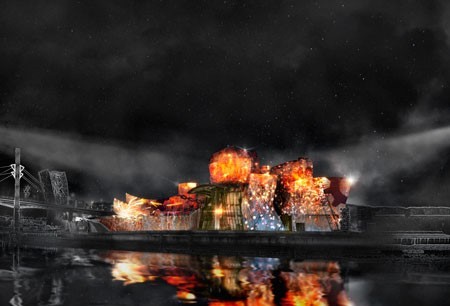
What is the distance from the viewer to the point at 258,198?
4766 centimetres

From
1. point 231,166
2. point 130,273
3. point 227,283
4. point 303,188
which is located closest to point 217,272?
point 130,273

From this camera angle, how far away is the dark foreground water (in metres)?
13.2

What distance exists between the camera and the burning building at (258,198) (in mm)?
47312

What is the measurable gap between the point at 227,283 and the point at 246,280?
105cm

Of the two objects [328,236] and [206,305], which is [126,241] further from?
[206,305]

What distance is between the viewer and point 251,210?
1865 inches

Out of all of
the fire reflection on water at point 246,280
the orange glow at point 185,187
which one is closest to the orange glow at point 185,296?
the fire reflection on water at point 246,280

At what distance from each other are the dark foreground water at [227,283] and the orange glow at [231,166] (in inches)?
892

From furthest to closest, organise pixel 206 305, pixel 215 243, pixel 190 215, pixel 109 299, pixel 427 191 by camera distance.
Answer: pixel 427 191, pixel 190 215, pixel 215 243, pixel 109 299, pixel 206 305

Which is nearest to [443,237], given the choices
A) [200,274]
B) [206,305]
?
[200,274]

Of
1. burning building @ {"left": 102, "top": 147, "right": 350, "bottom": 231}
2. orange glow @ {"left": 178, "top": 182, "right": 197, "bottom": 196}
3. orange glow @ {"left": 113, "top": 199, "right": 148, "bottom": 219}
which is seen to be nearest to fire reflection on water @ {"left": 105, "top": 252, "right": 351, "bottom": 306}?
burning building @ {"left": 102, "top": 147, "right": 350, "bottom": 231}

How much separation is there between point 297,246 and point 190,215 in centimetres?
2261

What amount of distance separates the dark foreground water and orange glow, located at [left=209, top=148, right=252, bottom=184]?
22647mm

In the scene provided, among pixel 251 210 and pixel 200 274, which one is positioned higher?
pixel 251 210
